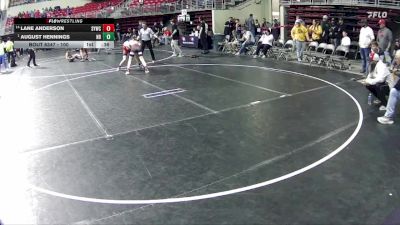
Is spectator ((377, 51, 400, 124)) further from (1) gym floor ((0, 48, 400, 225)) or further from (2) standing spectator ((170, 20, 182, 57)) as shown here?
(2) standing spectator ((170, 20, 182, 57))

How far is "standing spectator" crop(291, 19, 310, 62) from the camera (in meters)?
18.2

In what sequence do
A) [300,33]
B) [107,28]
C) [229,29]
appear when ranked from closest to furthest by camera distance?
[107,28]
[300,33]
[229,29]

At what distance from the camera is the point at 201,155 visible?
8.05 metres

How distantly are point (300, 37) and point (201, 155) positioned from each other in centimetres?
1205

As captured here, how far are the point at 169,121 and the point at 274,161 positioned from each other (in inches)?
146

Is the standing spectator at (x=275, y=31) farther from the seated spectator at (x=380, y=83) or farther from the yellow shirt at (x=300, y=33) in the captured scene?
the seated spectator at (x=380, y=83)

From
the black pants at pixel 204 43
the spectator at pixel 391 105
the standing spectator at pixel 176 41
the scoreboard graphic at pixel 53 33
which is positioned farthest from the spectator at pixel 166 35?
the spectator at pixel 391 105

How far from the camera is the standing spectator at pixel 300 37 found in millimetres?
18188

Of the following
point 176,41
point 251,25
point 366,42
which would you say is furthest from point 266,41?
point 366,42

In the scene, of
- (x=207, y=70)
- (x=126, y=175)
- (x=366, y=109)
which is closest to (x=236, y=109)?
(x=366, y=109)

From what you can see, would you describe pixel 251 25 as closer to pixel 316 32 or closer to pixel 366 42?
pixel 316 32

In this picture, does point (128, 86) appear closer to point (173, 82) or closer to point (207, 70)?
point (173, 82)

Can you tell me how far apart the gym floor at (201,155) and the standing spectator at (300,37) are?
3.81m

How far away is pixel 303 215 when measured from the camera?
5.60 meters
